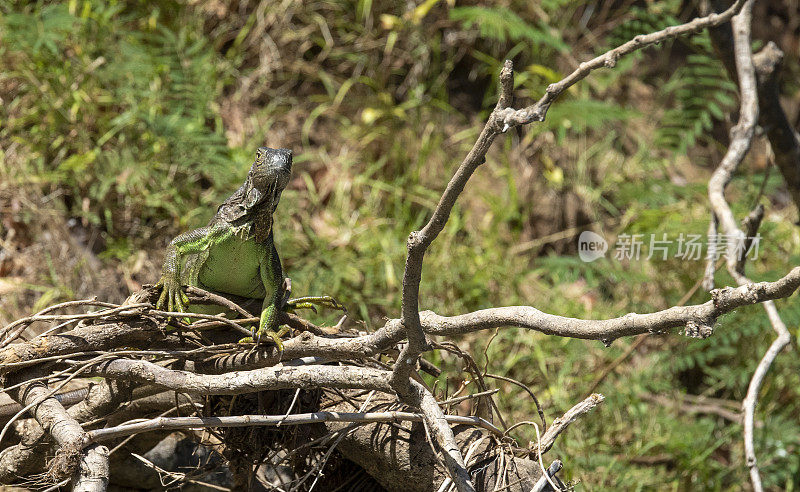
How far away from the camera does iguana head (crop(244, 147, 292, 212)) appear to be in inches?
97.6

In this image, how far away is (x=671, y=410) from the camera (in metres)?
5.20

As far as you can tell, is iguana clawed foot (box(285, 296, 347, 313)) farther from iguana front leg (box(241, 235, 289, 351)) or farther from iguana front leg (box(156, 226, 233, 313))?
iguana front leg (box(156, 226, 233, 313))

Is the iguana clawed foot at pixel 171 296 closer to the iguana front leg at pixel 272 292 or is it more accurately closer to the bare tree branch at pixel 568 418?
the iguana front leg at pixel 272 292

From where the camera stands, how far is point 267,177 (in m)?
2.48

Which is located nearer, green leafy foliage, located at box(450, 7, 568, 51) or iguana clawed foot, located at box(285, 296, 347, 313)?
iguana clawed foot, located at box(285, 296, 347, 313)

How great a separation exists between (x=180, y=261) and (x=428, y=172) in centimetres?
377

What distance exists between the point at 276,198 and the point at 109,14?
3653mm

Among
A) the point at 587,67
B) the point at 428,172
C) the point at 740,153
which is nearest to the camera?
the point at 587,67

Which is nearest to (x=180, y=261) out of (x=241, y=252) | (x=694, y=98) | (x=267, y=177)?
(x=241, y=252)

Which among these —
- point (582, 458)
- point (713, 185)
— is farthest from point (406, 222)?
point (713, 185)

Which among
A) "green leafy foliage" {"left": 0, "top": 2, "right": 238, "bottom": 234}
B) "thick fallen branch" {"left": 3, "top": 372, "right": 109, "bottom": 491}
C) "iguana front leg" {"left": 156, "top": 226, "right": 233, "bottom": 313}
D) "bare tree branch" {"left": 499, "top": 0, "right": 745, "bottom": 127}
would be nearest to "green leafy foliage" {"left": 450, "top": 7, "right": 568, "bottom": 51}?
"green leafy foliage" {"left": 0, "top": 2, "right": 238, "bottom": 234}

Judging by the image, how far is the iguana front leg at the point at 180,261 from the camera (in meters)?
2.56

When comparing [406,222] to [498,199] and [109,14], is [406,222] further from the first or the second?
[109,14]

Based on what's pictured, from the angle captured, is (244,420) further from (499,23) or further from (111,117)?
(499,23)
